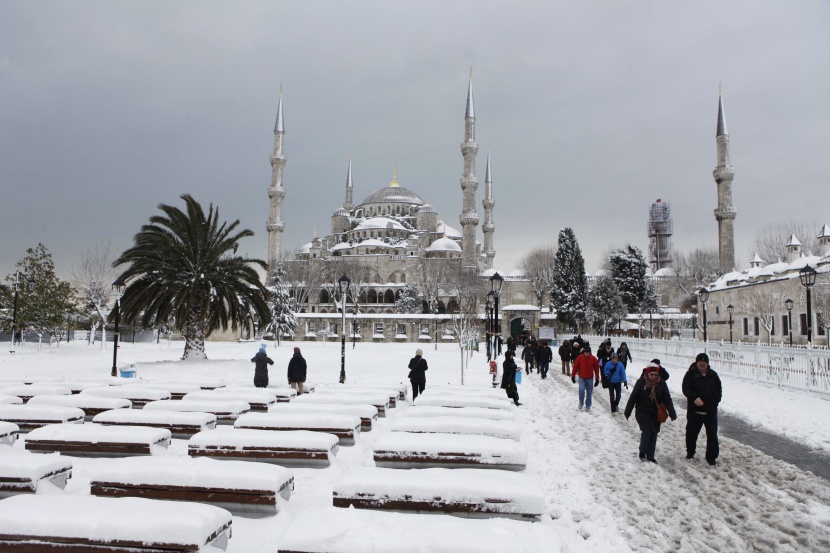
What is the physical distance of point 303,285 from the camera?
55.0 metres

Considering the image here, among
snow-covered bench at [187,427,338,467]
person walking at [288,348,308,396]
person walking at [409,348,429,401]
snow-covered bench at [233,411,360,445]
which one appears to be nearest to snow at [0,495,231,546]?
snow-covered bench at [187,427,338,467]

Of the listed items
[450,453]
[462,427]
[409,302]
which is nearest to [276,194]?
[409,302]

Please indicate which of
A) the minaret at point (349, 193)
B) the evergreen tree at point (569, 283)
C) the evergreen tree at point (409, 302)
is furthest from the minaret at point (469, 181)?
the minaret at point (349, 193)

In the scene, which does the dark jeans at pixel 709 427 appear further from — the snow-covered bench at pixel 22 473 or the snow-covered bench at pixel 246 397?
the snow-covered bench at pixel 22 473

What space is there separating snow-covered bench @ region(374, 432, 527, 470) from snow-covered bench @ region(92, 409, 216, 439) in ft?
8.56

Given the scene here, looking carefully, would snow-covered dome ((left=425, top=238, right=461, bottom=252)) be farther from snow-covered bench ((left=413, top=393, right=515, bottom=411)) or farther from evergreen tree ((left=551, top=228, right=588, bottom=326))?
snow-covered bench ((left=413, top=393, right=515, bottom=411))

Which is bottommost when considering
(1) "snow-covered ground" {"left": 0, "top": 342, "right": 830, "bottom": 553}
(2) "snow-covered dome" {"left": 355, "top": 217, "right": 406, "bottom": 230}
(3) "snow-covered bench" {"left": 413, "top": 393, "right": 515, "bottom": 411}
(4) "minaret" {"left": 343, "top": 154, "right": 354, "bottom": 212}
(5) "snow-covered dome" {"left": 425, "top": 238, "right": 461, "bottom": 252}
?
(1) "snow-covered ground" {"left": 0, "top": 342, "right": 830, "bottom": 553}

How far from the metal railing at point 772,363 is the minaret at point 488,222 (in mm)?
53974

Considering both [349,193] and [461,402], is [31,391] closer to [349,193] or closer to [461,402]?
[461,402]

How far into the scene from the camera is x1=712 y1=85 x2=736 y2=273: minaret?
1980 inches

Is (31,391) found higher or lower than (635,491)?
higher

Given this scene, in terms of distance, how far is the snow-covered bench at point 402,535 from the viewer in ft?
9.24

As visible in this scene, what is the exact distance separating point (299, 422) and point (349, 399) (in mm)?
2096

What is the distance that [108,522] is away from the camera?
296cm
